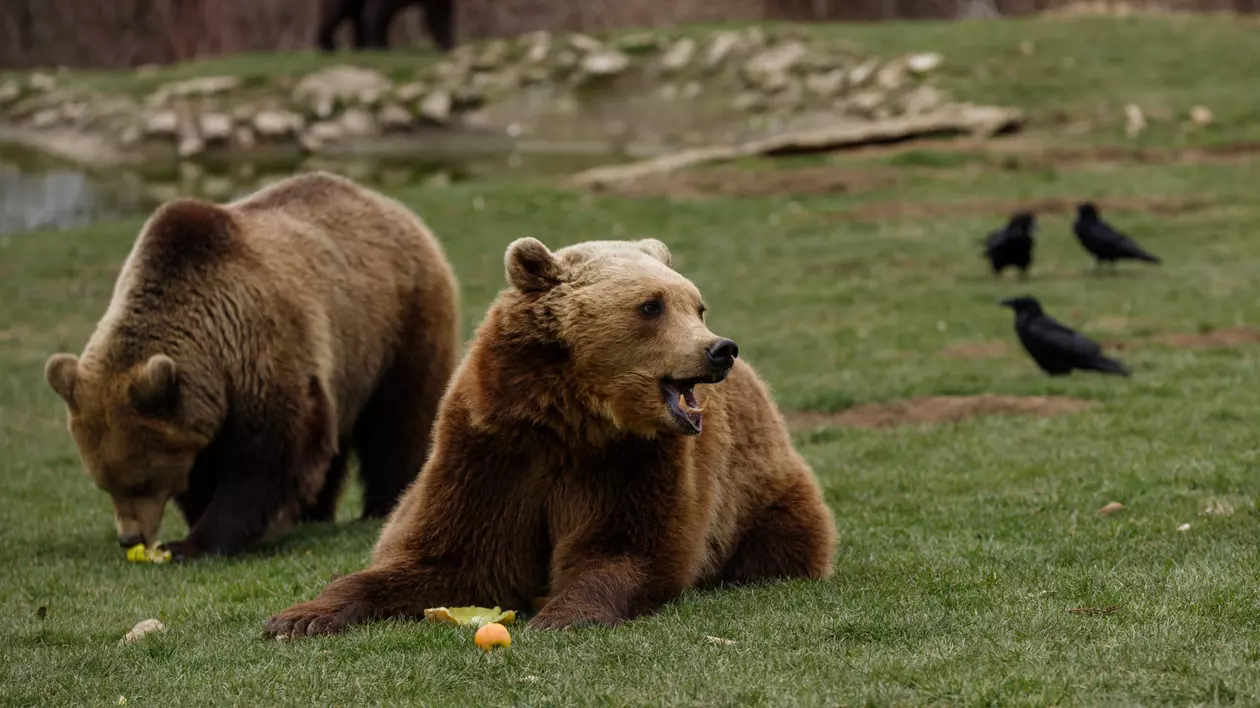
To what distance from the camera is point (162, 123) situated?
37000mm

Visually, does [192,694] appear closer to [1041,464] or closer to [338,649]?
[338,649]

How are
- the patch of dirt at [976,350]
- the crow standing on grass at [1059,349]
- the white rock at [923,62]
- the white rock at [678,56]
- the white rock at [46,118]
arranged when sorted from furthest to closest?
the white rock at [46,118], the white rock at [678,56], the white rock at [923,62], the patch of dirt at [976,350], the crow standing on grass at [1059,349]

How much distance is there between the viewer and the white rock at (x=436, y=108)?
1475 inches

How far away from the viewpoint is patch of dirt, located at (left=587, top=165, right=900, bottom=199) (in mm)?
26516

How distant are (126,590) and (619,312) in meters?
3.56

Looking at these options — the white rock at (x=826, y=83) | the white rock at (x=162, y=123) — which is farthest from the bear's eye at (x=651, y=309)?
the white rock at (x=162, y=123)

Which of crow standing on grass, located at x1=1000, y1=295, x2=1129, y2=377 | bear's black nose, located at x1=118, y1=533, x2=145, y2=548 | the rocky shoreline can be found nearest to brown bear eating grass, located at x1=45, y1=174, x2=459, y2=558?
bear's black nose, located at x1=118, y1=533, x2=145, y2=548

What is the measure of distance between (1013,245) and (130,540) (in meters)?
12.3

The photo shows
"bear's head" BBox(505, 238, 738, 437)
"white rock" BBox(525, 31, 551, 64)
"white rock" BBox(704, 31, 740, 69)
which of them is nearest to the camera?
"bear's head" BBox(505, 238, 738, 437)

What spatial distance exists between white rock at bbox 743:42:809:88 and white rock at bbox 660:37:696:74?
156 centimetres

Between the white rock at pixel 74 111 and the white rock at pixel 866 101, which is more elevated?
the white rock at pixel 866 101

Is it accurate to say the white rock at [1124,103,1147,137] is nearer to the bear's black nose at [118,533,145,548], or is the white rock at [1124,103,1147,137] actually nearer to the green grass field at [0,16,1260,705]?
the green grass field at [0,16,1260,705]

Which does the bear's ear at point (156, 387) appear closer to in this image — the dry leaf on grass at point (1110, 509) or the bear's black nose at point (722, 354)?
the bear's black nose at point (722, 354)

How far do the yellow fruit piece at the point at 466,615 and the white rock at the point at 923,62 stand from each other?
29966 mm
